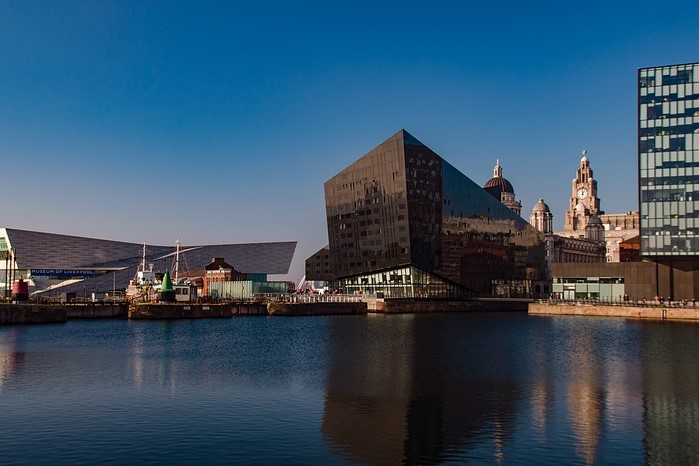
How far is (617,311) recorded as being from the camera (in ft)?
347

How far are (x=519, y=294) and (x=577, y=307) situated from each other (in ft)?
175

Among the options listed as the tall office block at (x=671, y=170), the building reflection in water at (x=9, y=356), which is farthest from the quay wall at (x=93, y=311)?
the tall office block at (x=671, y=170)

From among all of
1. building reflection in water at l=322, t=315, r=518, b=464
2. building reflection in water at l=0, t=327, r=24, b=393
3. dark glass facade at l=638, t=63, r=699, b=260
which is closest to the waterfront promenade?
dark glass facade at l=638, t=63, r=699, b=260

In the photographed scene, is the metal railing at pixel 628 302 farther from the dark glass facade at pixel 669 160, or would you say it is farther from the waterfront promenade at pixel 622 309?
the dark glass facade at pixel 669 160

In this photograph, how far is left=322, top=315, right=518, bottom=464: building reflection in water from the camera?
2638 centimetres

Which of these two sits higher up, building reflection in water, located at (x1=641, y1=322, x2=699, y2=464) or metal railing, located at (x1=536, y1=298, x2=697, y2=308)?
metal railing, located at (x1=536, y1=298, x2=697, y2=308)

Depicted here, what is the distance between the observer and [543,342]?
218ft

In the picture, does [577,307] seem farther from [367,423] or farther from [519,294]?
[367,423]

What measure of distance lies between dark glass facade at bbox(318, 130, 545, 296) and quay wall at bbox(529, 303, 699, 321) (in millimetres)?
27590

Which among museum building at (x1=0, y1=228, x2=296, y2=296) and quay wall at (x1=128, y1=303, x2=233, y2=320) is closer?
quay wall at (x1=128, y1=303, x2=233, y2=320)

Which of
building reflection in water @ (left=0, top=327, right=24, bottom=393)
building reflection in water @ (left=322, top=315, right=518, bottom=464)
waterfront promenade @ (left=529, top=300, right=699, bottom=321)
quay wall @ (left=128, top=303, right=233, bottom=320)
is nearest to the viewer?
building reflection in water @ (left=322, top=315, right=518, bottom=464)

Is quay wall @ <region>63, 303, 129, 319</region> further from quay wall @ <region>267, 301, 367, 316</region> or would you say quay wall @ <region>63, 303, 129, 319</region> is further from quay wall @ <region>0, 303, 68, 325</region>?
quay wall @ <region>267, 301, 367, 316</region>

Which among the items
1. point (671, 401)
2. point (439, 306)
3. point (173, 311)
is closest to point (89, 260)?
point (173, 311)

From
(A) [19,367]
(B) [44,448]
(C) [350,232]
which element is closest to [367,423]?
(B) [44,448]
